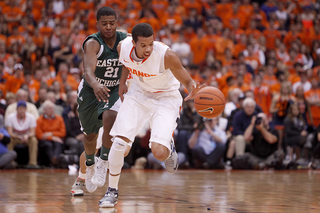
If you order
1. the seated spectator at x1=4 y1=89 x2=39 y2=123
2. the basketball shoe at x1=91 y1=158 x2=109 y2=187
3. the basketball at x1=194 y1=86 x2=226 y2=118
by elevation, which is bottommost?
the basketball shoe at x1=91 y1=158 x2=109 y2=187

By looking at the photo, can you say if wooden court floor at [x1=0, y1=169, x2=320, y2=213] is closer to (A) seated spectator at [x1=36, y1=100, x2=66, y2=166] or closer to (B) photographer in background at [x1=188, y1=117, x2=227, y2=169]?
(A) seated spectator at [x1=36, y1=100, x2=66, y2=166]

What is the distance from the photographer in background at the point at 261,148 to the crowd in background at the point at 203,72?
0.08ft

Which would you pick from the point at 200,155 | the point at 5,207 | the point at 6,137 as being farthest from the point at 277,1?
the point at 5,207

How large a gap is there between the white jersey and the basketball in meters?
0.32

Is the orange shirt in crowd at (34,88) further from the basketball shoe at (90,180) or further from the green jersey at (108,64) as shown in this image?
the green jersey at (108,64)

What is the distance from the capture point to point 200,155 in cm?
1023

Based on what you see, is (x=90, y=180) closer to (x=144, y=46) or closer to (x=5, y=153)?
(x=144, y=46)

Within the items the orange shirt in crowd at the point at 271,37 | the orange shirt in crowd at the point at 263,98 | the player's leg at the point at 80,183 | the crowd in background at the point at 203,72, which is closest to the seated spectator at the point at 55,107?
the crowd in background at the point at 203,72

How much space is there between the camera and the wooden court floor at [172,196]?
438 centimetres

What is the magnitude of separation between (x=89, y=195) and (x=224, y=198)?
170 centimetres

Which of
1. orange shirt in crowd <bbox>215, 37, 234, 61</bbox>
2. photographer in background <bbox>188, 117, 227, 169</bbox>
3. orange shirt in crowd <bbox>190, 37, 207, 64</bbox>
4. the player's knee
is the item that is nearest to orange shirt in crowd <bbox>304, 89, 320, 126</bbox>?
photographer in background <bbox>188, 117, 227, 169</bbox>

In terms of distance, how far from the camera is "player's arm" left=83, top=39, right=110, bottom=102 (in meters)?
4.56

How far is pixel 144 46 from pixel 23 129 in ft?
20.8

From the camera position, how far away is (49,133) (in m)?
10.2
